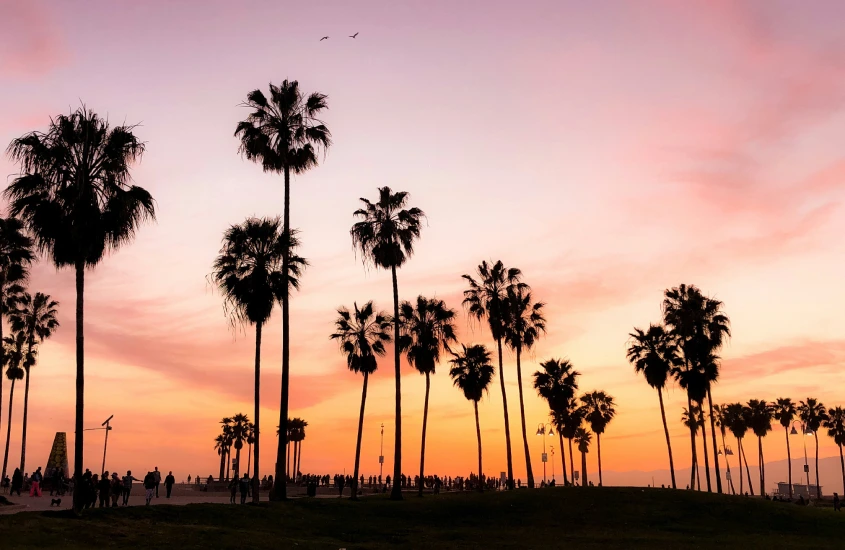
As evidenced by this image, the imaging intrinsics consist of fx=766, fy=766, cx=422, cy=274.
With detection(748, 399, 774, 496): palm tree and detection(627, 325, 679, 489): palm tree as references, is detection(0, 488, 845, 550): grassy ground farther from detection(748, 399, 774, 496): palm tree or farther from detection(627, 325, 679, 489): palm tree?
detection(748, 399, 774, 496): palm tree

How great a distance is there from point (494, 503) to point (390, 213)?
24.0m

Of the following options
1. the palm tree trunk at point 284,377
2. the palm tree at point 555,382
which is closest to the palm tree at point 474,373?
the palm tree at point 555,382

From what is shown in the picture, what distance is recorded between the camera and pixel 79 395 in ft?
104

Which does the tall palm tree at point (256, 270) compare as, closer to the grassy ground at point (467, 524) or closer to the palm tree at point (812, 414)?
the grassy ground at point (467, 524)

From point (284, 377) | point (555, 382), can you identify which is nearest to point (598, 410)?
point (555, 382)

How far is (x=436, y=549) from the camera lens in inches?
1326

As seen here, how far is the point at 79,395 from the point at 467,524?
2452 centimetres

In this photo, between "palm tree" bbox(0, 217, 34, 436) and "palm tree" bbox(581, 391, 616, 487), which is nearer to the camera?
"palm tree" bbox(0, 217, 34, 436)

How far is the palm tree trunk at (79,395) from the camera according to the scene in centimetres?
3120

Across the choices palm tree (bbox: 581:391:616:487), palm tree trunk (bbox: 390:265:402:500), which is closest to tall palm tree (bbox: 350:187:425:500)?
palm tree trunk (bbox: 390:265:402:500)

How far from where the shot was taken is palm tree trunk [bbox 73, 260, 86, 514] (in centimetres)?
3120

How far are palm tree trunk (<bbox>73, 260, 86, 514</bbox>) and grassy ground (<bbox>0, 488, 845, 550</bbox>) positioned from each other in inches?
40.0

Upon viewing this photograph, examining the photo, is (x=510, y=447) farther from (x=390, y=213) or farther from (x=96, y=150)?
(x=96, y=150)

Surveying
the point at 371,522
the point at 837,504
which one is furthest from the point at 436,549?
the point at 837,504
